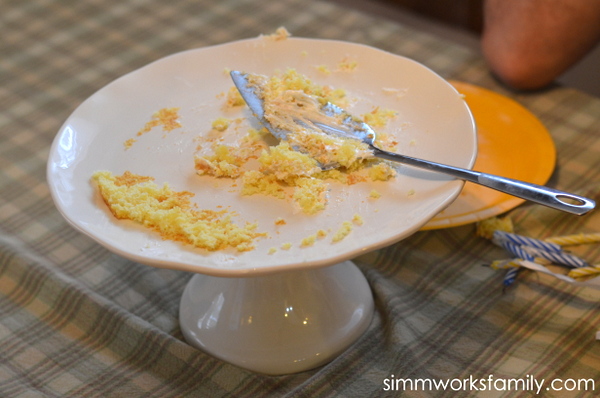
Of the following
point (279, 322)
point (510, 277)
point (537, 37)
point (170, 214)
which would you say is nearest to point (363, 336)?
point (279, 322)

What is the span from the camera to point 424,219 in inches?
25.6

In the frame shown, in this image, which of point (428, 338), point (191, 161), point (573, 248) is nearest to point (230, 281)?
point (191, 161)

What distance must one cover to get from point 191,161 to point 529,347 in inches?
19.8

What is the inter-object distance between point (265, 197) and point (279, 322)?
0.65 feet

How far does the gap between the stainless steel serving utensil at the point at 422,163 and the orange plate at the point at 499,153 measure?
19cm

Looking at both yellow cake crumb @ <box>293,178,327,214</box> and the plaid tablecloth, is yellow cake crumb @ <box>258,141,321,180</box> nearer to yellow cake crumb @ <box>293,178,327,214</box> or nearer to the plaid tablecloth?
yellow cake crumb @ <box>293,178,327,214</box>

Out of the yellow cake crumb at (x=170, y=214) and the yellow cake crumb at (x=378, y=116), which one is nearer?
the yellow cake crumb at (x=170, y=214)

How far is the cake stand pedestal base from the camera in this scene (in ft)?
2.72

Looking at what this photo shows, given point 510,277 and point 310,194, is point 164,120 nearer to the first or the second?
point 310,194

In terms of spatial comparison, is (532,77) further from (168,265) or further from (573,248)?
(168,265)

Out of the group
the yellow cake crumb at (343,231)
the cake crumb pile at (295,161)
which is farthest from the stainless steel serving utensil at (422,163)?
the yellow cake crumb at (343,231)

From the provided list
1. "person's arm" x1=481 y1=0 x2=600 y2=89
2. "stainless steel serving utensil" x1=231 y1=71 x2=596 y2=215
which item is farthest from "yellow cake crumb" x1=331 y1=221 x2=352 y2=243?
"person's arm" x1=481 y1=0 x2=600 y2=89

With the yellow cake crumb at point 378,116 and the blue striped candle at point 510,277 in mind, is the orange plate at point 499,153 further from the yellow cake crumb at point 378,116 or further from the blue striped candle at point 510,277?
the yellow cake crumb at point 378,116

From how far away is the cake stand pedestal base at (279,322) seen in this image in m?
0.83
